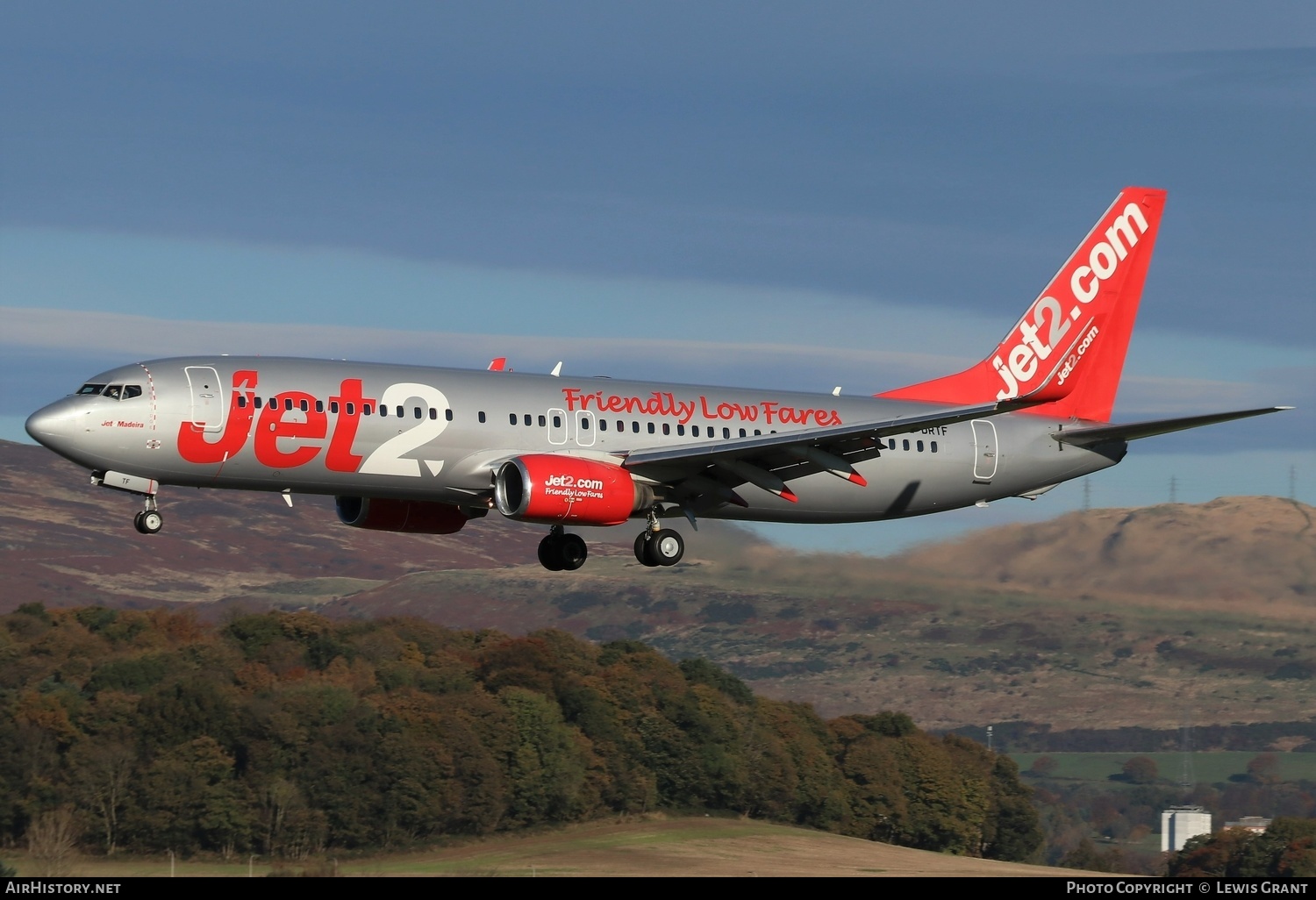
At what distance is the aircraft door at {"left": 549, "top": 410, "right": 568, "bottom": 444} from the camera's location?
4638 centimetres

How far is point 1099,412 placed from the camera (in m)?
57.6

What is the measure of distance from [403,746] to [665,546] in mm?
72842

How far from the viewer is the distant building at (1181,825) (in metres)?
162

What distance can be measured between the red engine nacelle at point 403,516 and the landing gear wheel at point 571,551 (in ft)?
9.99

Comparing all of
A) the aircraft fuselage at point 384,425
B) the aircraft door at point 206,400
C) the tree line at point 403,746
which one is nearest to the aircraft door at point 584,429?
the aircraft fuselage at point 384,425

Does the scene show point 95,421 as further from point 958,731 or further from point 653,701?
point 958,731

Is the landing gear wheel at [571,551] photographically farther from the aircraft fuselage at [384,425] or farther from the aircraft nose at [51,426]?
the aircraft nose at [51,426]

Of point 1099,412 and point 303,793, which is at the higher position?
point 1099,412

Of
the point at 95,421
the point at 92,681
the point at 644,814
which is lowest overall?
the point at 644,814

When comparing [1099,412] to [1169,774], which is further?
[1169,774]

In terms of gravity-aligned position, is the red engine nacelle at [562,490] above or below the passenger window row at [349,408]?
below
